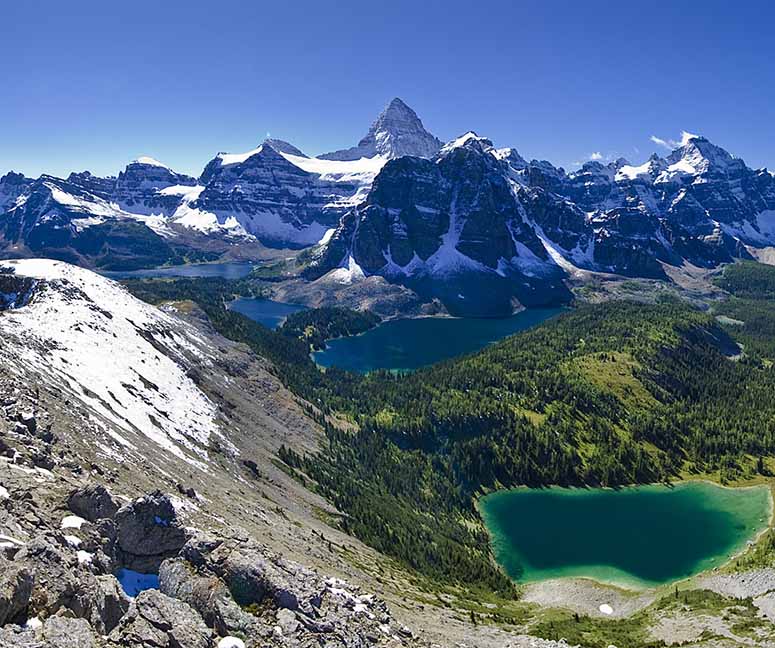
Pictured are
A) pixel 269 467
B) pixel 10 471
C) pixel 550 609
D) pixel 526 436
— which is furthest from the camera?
pixel 526 436

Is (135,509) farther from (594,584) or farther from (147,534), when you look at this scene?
(594,584)

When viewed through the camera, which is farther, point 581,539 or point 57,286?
point 581,539

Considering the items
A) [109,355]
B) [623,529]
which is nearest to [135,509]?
[109,355]

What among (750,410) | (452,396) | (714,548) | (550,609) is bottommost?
(550,609)

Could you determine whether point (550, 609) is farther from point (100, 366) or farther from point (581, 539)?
point (100, 366)

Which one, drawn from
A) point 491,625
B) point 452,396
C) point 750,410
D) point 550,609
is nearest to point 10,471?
point 491,625

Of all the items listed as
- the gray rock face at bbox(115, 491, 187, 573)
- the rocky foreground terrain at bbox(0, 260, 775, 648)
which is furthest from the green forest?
the gray rock face at bbox(115, 491, 187, 573)
